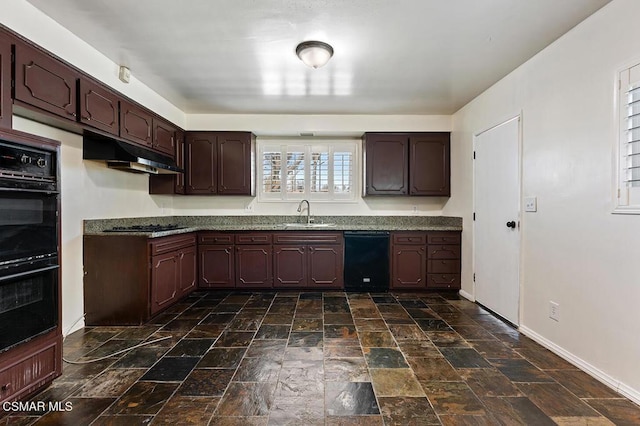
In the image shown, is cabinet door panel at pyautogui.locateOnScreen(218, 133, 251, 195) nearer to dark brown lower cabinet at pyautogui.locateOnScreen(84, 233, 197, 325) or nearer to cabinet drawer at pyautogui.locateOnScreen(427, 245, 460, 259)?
dark brown lower cabinet at pyautogui.locateOnScreen(84, 233, 197, 325)

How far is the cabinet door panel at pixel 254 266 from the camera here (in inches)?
160

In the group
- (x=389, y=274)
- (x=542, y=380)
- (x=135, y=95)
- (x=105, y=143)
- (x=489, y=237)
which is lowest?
(x=542, y=380)

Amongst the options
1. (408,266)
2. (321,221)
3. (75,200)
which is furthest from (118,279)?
(408,266)

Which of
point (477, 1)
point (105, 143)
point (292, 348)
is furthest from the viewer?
point (105, 143)

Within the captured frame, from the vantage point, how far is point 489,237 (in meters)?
3.32

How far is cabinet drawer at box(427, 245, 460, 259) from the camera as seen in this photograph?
4.04 metres

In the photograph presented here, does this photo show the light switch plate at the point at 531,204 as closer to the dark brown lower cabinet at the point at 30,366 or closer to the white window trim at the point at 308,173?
the white window trim at the point at 308,173

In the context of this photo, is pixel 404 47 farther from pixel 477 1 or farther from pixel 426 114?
pixel 426 114

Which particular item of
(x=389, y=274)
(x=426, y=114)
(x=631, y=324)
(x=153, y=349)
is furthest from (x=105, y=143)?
(x=631, y=324)

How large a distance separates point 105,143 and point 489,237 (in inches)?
162

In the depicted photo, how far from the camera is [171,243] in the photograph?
3.33 m

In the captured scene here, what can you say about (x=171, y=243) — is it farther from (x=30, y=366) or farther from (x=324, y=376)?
(x=324, y=376)

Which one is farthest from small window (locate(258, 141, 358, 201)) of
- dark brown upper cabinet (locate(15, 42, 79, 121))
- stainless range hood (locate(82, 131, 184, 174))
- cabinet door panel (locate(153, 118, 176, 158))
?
dark brown upper cabinet (locate(15, 42, 79, 121))

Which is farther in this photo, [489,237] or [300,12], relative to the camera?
[489,237]
